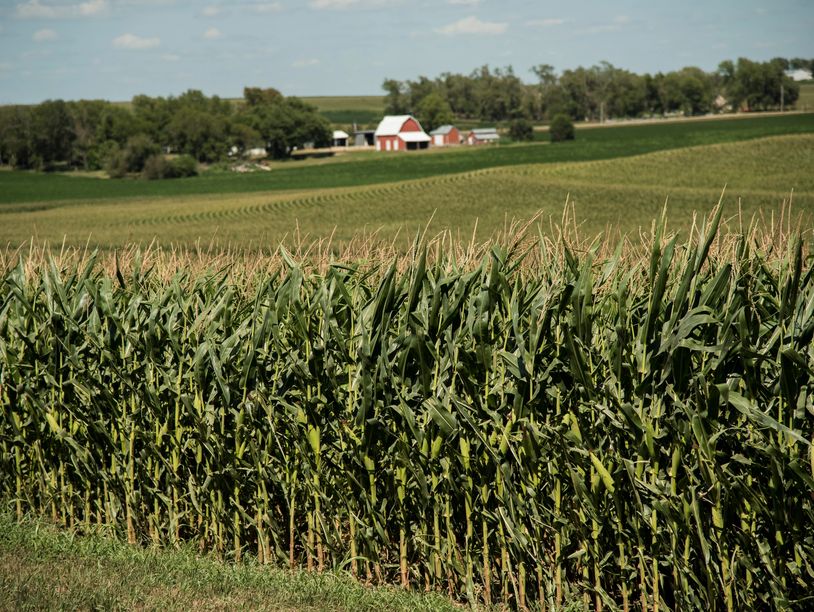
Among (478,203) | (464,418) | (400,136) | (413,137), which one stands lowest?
(478,203)

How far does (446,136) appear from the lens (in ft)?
469

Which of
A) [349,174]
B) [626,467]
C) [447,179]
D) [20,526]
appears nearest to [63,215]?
[447,179]

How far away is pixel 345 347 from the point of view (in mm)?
6379

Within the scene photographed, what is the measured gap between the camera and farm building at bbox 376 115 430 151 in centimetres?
13638

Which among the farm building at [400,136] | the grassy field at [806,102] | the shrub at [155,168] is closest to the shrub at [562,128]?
the farm building at [400,136]

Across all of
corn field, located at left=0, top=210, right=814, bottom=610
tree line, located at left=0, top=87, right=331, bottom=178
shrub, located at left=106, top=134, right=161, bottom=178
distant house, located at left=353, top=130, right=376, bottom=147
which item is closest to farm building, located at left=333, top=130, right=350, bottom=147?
distant house, located at left=353, top=130, right=376, bottom=147

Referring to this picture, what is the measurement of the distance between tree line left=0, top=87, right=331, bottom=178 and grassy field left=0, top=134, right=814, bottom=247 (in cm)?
4807

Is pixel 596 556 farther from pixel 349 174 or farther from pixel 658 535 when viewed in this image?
pixel 349 174

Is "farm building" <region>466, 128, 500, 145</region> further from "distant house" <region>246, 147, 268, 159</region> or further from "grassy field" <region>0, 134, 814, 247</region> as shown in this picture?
"grassy field" <region>0, 134, 814, 247</region>

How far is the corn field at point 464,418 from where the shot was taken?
5.27m

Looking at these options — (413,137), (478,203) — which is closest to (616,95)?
(413,137)

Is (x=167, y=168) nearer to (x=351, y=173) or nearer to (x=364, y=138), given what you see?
(x=351, y=173)

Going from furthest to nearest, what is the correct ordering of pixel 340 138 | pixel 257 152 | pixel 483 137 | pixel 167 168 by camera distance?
pixel 340 138, pixel 483 137, pixel 257 152, pixel 167 168

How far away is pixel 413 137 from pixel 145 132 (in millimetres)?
39301
